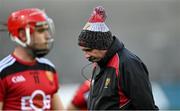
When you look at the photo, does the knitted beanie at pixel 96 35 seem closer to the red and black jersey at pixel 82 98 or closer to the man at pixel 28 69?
the man at pixel 28 69

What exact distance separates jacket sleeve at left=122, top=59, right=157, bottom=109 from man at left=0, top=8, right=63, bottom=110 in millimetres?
549

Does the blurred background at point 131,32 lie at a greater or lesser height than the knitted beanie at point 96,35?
lesser

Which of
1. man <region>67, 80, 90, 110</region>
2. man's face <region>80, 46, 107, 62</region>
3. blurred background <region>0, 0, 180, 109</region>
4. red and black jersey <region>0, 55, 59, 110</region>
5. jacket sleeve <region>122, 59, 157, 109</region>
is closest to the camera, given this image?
red and black jersey <region>0, 55, 59, 110</region>

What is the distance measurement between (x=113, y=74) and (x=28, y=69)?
2.23 ft

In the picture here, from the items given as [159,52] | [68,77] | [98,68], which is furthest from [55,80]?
[159,52]

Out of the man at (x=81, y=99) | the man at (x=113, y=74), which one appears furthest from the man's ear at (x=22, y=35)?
the man at (x=81, y=99)

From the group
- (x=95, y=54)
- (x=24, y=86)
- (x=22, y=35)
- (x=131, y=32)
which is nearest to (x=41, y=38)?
(x=22, y=35)

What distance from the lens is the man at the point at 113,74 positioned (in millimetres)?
5723

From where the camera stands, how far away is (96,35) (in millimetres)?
5902

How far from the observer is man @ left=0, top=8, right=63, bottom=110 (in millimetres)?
5332

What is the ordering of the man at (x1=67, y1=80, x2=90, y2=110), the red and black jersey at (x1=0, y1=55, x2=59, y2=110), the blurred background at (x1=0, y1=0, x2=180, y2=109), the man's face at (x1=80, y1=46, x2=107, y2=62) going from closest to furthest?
the red and black jersey at (x1=0, y1=55, x2=59, y2=110) < the man's face at (x1=80, y1=46, x2=107, y2=62) < the man at (x1=67, y1=80, x2=90, y2=110) < the blurred background at (x1=0, y1=0, x2=180, y2=109)

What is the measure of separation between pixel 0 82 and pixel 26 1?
292 inches

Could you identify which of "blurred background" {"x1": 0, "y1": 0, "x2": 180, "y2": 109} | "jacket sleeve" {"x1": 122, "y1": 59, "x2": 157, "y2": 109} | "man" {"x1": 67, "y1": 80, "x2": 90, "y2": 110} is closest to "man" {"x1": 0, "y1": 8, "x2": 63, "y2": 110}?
"jacket sleeve" {"x1": 122, "y1": 59, "x2": 157, "y2": 109}

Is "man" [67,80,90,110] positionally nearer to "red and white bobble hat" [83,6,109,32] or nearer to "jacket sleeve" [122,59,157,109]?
"red and white bobble hat" [83,6,109,32]
